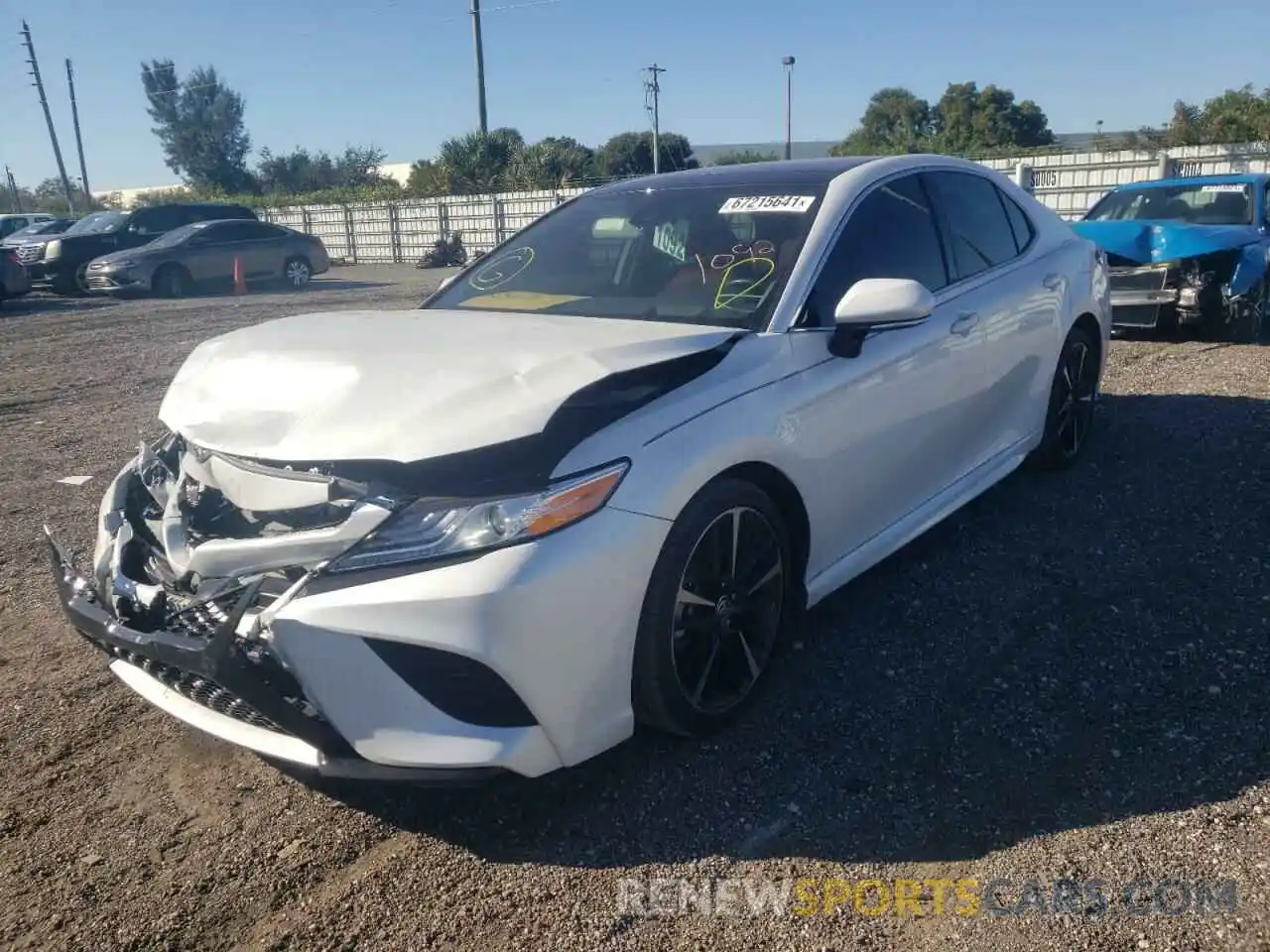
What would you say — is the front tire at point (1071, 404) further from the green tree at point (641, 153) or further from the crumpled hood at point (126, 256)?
the green tree at point (641, 153)

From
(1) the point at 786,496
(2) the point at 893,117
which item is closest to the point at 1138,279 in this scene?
(1) the point at 786,496

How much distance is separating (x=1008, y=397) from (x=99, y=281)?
57.1ft

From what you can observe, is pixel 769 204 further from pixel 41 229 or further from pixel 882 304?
pixel 41 229

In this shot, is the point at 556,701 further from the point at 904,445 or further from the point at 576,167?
the point at 576,167

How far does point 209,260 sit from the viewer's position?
18391 millimetres

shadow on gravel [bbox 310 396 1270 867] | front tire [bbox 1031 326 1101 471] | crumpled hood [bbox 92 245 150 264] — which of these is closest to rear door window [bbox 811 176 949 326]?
shadow on gravel [bbox 310 396 1270 867]

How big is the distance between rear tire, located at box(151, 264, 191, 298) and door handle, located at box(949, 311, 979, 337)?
668 inches

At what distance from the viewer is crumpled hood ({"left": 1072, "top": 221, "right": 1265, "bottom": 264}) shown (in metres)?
8.59

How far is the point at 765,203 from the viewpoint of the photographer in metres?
3.60

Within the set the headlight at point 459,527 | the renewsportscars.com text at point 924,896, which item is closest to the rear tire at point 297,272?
the headlight at point 459,527

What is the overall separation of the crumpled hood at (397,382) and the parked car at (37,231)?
21.3 m

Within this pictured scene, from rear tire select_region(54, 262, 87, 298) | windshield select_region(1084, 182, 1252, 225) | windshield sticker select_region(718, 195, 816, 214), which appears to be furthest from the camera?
rear tire select_region(54, 262, 87, 298)

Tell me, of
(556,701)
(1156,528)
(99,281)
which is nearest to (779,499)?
(556,701)

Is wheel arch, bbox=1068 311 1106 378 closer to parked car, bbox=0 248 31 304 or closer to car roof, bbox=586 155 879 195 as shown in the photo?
car roof, bbox=586 155 879 195
